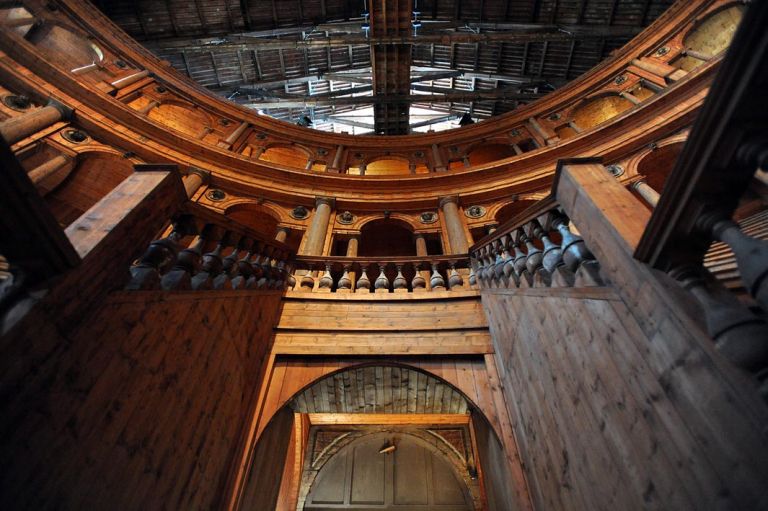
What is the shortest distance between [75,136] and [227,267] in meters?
8.65

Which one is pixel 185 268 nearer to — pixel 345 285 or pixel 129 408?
pixel 129 408

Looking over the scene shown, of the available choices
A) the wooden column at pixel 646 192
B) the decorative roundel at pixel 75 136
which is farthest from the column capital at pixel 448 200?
the decorative roundel at pixel 75 136

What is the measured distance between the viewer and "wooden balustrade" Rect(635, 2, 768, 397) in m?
1.14

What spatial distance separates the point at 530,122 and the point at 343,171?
24.0 feet

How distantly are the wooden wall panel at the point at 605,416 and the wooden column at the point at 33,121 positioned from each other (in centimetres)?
1010

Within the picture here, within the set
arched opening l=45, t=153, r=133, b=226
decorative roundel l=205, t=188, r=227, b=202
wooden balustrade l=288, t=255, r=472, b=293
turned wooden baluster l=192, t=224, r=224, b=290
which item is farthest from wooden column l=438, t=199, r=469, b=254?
arched opening l=45, t=153, r=133, b=226

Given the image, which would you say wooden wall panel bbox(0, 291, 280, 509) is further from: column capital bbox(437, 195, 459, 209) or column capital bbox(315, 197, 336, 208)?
column capital bbox(437, 195, 459, 209)

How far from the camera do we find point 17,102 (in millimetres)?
7824

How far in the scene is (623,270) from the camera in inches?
74.0

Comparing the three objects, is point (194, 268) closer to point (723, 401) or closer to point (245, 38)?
point (723, 401)

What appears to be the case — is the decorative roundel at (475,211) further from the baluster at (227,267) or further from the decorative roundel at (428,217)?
the baluster at (227,267)

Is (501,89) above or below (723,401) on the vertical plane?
above

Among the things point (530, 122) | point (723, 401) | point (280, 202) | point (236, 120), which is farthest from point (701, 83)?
point (236, 120)

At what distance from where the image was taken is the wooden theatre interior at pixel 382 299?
1426 millimetres
